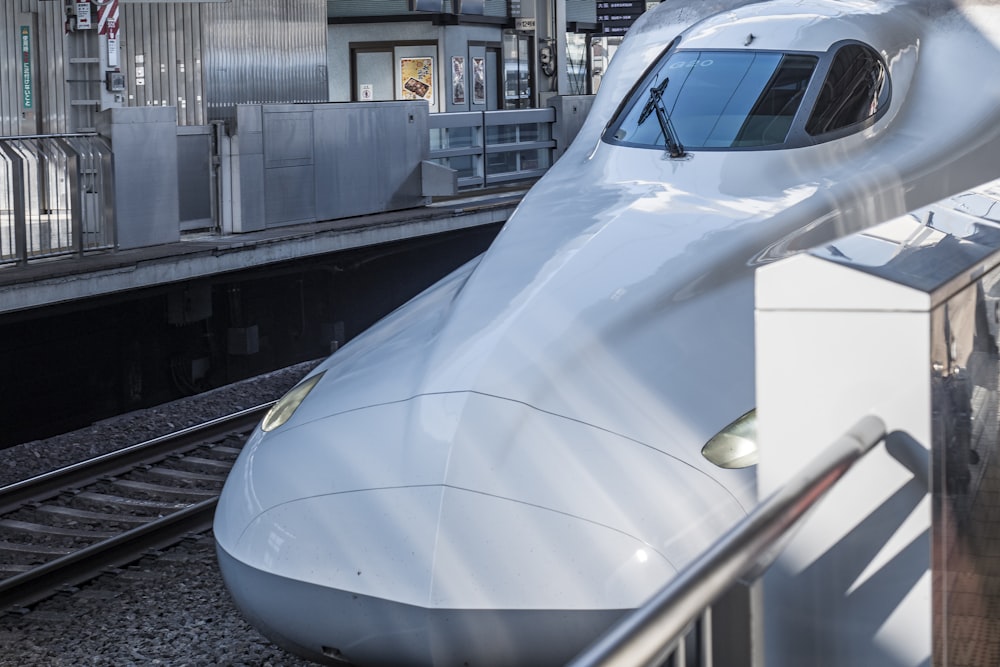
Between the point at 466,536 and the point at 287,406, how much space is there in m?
1.42

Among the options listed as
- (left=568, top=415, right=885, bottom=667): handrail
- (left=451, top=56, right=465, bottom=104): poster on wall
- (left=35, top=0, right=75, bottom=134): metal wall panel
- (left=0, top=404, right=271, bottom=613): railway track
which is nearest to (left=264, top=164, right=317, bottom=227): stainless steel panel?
(left=35, top=0, right=75, bottom=134): metal wall panel

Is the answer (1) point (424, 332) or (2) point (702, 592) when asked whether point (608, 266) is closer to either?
(1) point (424, 332)

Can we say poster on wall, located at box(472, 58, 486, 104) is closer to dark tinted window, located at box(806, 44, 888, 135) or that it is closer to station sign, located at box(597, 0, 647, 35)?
station sign, located at box(597, 0, 647, 35)

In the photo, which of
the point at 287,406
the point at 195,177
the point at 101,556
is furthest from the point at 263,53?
the point at 287,406

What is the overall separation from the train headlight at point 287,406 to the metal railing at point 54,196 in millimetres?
5364

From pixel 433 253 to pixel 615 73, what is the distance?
7.36 metres

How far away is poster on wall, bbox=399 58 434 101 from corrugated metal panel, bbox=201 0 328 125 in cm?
667

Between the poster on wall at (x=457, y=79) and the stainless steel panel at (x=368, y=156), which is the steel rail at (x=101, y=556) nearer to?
the stainless steel panel at (x=368, y=156)

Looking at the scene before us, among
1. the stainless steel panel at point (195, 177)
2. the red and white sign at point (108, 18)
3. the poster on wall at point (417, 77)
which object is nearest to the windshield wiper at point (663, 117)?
the stainless steel panel at point (195, 177)

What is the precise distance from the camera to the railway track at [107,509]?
21.9 ft

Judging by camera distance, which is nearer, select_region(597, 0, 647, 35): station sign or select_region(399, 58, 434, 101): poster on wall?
select_region(399, 58, 434, 101): poster on wall

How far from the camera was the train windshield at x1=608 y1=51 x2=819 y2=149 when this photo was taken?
5.51 meters

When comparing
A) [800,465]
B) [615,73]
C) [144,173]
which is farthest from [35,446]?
[800,465]

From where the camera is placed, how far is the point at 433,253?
1420 centimetres
